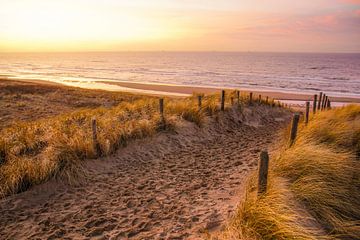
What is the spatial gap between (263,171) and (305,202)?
0.92 metres

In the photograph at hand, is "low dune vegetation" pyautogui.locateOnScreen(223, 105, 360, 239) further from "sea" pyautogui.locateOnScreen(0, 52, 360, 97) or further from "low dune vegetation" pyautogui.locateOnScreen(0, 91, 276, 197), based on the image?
"sea" pyautogui.locateOnScreen(0, 52, 360, 97)

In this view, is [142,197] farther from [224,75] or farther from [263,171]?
[224,75]

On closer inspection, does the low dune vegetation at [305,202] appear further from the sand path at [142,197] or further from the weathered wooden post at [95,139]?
the weathered wooden post at [95,139]

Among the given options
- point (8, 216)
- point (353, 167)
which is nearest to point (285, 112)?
point (353, 167)

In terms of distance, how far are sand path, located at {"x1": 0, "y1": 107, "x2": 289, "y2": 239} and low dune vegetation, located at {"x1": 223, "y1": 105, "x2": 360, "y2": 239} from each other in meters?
0.66

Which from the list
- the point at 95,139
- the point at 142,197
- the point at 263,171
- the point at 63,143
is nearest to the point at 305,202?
the point at 263,171

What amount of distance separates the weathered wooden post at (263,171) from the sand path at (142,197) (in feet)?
2.44

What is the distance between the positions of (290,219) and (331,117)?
26.5 feet

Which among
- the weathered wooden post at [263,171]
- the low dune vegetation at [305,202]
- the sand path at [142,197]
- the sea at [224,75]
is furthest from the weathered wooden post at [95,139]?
the sea at [224,75]

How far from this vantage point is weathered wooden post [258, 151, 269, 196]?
4254 mm

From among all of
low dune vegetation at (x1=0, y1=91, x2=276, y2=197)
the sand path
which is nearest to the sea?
low dune vegetation at (x1=0, y1=91, x2=276, y2=197)

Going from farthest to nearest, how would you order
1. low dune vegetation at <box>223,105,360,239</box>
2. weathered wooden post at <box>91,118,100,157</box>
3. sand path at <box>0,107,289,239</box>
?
weathered wooden post at <box>91,118,100,157</box>
sand path at <box>0,107,289,239</box>
low dune vegetation at <box>223,105,360,239</box>

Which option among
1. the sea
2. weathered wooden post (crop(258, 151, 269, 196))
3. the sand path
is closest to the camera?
weathered wooden post (crop(258, 151, 269, 196))

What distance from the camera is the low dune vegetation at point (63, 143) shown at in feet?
19.9
